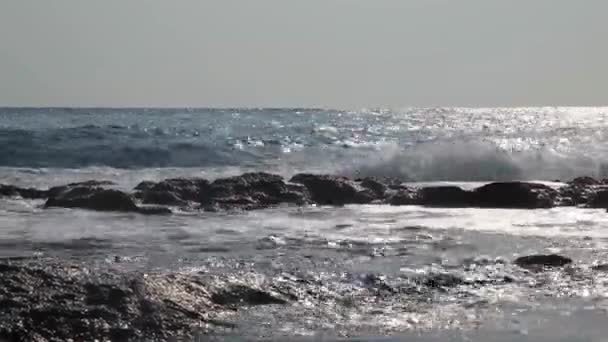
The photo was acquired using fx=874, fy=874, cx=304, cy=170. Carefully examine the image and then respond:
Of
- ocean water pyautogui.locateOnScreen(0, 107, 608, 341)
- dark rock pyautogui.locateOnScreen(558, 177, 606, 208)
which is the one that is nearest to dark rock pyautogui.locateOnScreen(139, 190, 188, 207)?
ocean water pyautogui.locateOnScreen(0, 107, 608, 341)

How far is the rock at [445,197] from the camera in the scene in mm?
13227

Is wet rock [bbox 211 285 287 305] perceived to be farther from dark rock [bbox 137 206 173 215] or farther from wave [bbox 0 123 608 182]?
wave [bbox 0 123 608 182]

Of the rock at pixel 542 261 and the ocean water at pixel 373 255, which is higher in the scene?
the rock at pixel 542 261

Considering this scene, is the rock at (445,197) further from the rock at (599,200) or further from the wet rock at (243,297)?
the wet rock at (243,297)

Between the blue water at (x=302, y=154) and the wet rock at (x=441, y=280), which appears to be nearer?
the wet rock at (x=441, y=280)

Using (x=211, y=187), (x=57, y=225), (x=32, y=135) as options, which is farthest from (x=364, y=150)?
(x=57, y=225)

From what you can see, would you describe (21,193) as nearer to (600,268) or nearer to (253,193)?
(253,193)

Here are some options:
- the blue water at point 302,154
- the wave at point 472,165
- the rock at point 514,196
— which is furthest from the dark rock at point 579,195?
the blue water at point 302,154

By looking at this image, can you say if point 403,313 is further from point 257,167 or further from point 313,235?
point 257,167

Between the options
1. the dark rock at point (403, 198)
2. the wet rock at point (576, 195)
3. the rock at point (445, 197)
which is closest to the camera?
the wet rock at point (576, 195)

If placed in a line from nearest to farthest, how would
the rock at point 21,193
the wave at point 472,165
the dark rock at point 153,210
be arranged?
1. the dark rock at point 153,210
2. the rock at point 21,193
3. the wave at point 472,165

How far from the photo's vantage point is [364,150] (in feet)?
103

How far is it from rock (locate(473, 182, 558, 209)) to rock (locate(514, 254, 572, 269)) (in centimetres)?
544

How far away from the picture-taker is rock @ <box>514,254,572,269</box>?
7174mm
